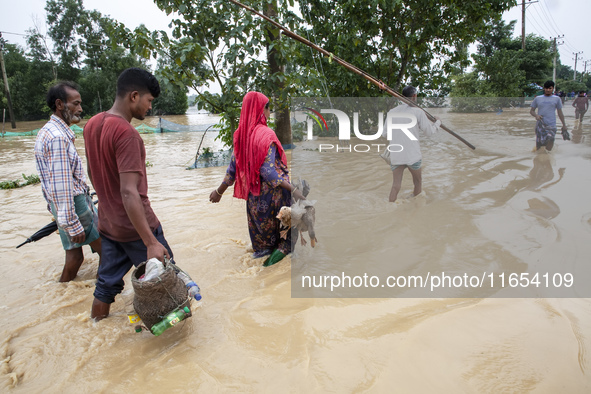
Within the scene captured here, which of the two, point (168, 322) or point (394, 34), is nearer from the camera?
point (168, 322)

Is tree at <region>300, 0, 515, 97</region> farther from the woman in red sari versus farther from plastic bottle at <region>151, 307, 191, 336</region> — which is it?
plastic bottle at <region>151, 307, 191, 336</region>

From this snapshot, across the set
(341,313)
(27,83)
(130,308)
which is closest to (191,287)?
(130,308)

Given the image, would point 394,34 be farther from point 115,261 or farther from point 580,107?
point 115,261

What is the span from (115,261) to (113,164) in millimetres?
651

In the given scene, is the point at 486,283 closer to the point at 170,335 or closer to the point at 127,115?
the point at 170,335

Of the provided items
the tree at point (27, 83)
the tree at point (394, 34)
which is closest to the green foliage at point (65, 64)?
the tree at point (27, 83)

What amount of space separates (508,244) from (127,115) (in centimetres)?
345

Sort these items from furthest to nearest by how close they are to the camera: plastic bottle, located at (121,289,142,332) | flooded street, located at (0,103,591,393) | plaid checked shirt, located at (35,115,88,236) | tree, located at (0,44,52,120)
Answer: tree, located at (0,44,52,120)
plaid checked shirt, located at (35,115,88,236)
plastic bottle, located at (121,289,142,332)
flooded street, located at (0,103,591,393)

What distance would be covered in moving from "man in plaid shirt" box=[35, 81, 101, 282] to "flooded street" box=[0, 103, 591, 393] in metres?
0.59

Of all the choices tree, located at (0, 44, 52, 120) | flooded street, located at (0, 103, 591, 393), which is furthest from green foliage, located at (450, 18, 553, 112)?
tree, located at (0, 44, 52, 120)

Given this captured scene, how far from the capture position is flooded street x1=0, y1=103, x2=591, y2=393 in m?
2.02

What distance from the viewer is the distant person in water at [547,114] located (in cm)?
740

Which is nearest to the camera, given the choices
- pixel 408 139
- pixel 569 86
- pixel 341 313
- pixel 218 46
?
pixel 341 313

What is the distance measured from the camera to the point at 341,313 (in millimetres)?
2604
